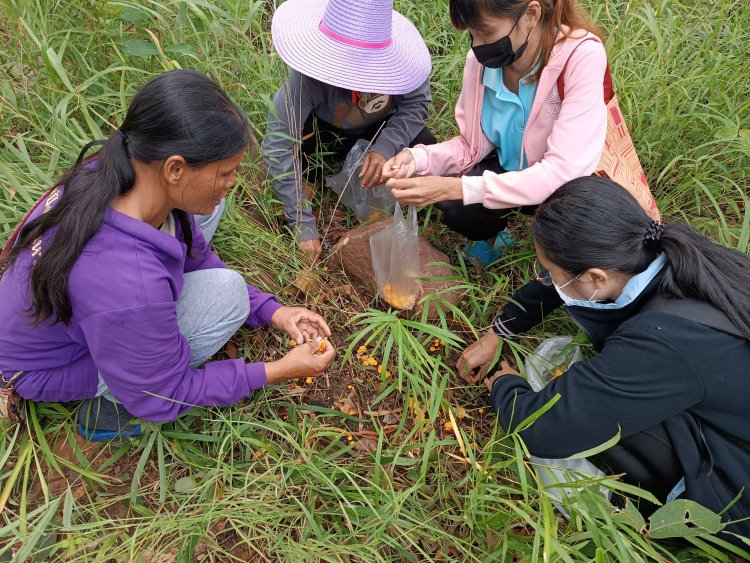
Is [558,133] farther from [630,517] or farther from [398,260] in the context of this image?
[630,517]

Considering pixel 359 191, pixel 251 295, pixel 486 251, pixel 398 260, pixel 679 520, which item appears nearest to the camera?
pixel 679 520

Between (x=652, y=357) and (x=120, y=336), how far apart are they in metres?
1.35

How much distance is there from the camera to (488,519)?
1.58 meters

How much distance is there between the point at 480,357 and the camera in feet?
6.77

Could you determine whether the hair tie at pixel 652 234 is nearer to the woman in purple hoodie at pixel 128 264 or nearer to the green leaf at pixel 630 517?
the green leaf at pixel 630 517

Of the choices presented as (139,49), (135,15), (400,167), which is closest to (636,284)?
(400,167)

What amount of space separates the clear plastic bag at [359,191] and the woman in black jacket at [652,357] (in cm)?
110

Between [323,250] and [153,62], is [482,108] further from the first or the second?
[153,62]

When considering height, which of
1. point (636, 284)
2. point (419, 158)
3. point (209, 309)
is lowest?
point (209, 309)

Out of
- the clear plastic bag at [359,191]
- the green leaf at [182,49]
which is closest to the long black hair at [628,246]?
the clear plastic bag at [359,191]

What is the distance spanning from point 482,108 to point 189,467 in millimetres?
1718

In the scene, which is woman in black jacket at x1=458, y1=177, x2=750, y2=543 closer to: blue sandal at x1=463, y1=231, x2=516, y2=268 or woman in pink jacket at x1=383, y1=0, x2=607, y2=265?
woman in pink jacket at x1=383, y1=0, x2=607, y2=265

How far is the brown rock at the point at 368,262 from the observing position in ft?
7.77

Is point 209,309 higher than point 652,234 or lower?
lower
